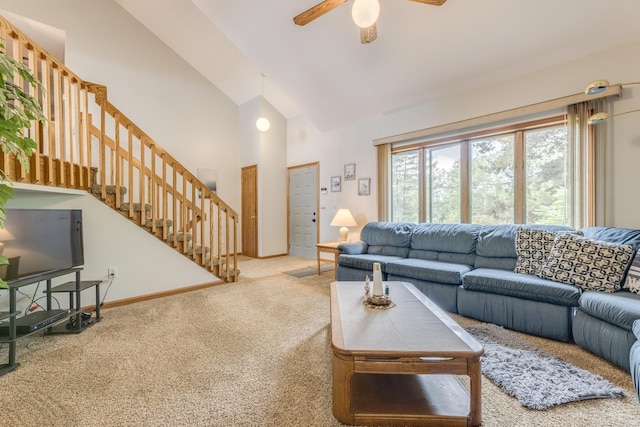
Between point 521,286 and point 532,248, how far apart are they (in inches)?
21.1

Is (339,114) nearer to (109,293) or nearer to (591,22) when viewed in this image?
(591,22)

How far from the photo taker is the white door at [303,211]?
18.8 feet

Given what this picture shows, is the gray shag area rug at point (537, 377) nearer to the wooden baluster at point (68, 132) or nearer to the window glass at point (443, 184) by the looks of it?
the window glass at point (443, 184)

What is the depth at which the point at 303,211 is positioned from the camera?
6.00 m

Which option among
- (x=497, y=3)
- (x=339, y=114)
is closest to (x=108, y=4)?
(x=339, y=114)

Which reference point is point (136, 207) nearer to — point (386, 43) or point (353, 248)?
point (353, 248)

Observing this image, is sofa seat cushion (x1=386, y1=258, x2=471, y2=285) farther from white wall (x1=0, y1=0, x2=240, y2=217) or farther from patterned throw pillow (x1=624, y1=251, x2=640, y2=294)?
white wall (x1=0, y1=0, x2=240, y2=217)

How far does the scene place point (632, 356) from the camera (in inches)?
55.1

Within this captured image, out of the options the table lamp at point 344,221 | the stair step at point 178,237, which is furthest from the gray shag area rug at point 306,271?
the stair step at point 178,237

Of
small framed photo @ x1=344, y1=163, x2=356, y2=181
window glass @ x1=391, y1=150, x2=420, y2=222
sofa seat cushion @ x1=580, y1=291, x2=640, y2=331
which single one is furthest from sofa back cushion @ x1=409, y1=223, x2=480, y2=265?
small framed photo @ x1=344, y1=163, x2=356, y2=181

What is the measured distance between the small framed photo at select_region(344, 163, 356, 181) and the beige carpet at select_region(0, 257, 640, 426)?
2.64 metres

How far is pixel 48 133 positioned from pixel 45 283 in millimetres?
1492

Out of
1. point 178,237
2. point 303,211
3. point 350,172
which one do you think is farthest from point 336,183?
point 178,237

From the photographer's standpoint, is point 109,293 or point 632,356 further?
point 109,293
